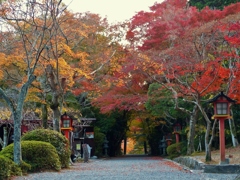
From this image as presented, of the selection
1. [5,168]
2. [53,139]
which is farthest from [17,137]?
[53,139]

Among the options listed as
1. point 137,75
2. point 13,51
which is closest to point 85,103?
point 137,75

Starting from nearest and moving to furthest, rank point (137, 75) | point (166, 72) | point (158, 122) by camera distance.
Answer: point (166, 72)
point (137, 75)
point (158, 122)

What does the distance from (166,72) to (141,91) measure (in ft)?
20.7

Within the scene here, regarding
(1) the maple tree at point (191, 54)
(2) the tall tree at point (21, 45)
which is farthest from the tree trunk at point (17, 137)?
(1) the maple tree at point (191, 54)

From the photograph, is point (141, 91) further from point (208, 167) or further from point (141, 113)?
point (208, 167)

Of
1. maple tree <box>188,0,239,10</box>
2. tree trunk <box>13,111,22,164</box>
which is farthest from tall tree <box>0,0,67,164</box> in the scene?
maple tree <box>188,0,239,10</box>

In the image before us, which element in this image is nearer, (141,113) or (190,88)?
(190,88)

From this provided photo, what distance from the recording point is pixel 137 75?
74.6 ft

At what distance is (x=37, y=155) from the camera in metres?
12.0

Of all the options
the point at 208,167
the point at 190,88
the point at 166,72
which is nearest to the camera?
the point at 208,167

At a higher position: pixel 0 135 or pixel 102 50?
pixel 102 50

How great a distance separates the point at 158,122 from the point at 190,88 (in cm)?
1288

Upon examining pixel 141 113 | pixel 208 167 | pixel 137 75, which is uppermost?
pixel 137 75

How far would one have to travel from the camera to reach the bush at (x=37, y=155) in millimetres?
11781
